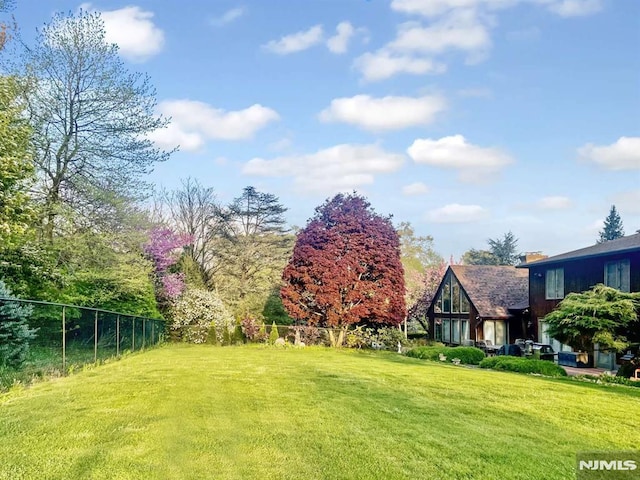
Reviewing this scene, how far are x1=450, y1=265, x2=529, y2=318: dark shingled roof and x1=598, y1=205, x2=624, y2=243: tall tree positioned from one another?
2959 centimetres

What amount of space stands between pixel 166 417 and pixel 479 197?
77.4ft

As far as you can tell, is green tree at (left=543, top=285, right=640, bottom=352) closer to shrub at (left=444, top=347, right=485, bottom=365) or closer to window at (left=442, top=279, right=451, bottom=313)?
shrub at (left=444, top=347, right=485, bottom=365)

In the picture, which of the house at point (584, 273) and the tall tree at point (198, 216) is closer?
the house at point (584, 273)

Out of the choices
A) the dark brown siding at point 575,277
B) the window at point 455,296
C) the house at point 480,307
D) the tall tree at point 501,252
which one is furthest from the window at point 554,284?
the tall tree at point 501,252

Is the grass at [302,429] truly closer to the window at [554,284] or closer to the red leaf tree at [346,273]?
the window at [554,284]

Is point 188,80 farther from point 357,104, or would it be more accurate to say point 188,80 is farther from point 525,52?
point 525,52

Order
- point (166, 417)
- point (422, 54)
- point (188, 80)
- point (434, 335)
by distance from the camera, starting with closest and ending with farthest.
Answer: point (166, 417), point (422, 54), point (188, 80), point (434, 335)

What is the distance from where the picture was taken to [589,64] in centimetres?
1443

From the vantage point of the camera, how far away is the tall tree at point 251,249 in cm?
3164

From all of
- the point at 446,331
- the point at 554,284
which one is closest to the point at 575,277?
the point at 554,284

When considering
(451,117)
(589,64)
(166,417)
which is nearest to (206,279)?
(451,117)

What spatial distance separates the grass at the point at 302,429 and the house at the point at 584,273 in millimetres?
9543

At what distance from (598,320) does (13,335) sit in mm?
14185

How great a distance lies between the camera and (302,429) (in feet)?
18.0
